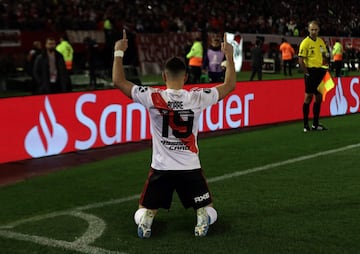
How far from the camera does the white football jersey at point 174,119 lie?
4.71 meters

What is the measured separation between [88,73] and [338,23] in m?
24.3

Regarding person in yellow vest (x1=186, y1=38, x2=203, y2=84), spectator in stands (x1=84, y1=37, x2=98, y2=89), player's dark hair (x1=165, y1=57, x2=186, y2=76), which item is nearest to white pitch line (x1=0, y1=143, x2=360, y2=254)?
player's dark hair (x1=165, y1=57, x2=186, y2=76)

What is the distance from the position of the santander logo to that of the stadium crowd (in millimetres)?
12832

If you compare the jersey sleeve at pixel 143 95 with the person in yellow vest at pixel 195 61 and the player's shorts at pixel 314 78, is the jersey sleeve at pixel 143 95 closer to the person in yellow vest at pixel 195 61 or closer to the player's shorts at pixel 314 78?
the player's shorts at pixel 314 78

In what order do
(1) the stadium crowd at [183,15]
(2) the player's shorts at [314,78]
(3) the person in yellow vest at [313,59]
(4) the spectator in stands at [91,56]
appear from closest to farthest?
(3) the person in yellow vest at [313,59] → (2) the player's shorts at [314,78] → (4) the spectator in stands at [91,56] → (1) the stadium crowd at [183,15]

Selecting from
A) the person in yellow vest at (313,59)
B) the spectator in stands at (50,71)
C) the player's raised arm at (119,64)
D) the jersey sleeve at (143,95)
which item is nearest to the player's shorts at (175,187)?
the jersey sleeve at (143,95)

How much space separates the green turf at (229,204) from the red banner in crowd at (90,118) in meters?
0.73

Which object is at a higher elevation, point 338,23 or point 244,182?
point 338,23

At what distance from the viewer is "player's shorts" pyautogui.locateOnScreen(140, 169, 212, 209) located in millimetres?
4804

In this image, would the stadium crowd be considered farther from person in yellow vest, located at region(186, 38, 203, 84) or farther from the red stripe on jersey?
the red stripe on jersey

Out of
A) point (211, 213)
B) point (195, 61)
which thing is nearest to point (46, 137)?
point (211, 213)

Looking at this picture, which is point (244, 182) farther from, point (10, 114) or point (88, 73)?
point (88, 73)

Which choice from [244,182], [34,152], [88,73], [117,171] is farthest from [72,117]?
[88,73]

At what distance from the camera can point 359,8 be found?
45531 mm
